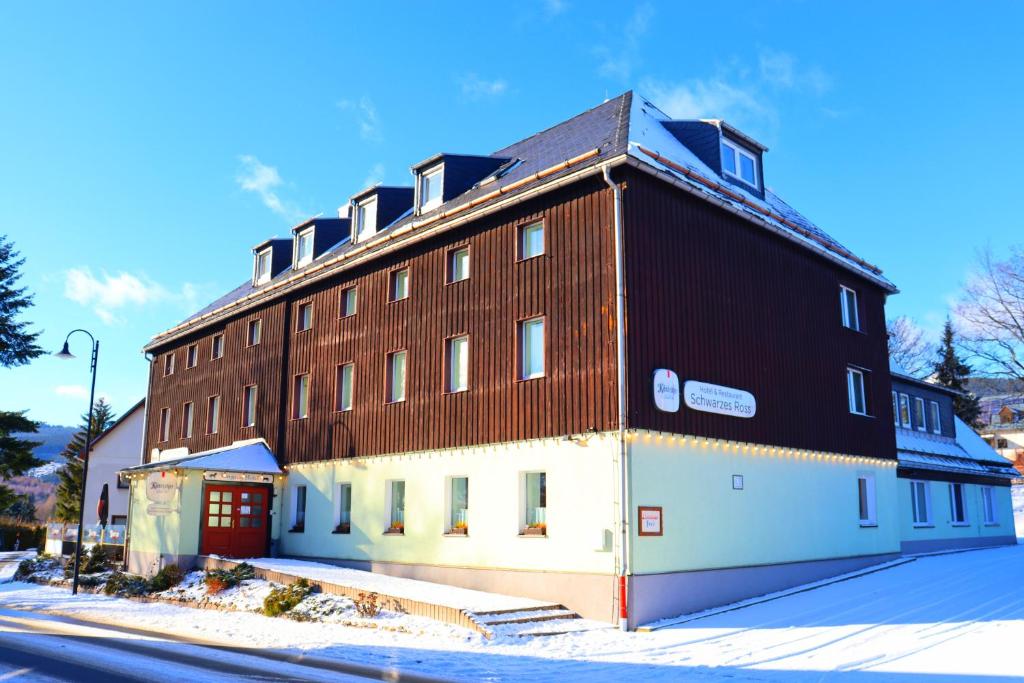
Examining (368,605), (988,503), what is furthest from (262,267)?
(988,503)

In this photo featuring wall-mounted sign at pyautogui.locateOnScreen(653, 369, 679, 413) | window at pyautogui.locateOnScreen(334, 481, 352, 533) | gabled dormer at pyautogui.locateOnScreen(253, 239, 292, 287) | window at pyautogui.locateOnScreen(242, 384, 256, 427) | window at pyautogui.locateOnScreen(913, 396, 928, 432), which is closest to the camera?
wall-mounted sign at pyautogui.locateOnScreen(653, 369, 679, 413)

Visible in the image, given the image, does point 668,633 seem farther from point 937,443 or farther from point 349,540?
point 937,443

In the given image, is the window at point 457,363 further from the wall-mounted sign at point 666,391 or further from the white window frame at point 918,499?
the white window frame at point 918,499

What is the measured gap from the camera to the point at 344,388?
2455 centimetres

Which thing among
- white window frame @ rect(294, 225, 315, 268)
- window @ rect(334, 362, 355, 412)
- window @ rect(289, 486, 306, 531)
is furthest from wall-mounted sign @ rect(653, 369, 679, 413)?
white window frame @ rect(294, 225, 315, 268)

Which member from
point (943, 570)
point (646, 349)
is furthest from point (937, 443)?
point (646, 349)

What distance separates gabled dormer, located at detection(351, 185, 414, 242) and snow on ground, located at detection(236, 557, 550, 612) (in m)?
9.99

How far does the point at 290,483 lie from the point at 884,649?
59.6 feet

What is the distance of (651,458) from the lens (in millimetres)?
16719

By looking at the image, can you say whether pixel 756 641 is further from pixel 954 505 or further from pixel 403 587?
pixel 954 505

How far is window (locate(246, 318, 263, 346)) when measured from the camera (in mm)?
28969

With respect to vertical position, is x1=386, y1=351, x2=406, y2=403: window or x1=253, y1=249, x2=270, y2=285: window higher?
x1=253, y1=249, x2=270, y2=285: window

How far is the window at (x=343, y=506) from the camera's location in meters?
23.5

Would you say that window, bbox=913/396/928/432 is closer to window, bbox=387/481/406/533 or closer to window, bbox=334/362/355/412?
window, bbox=387/481/406/533
